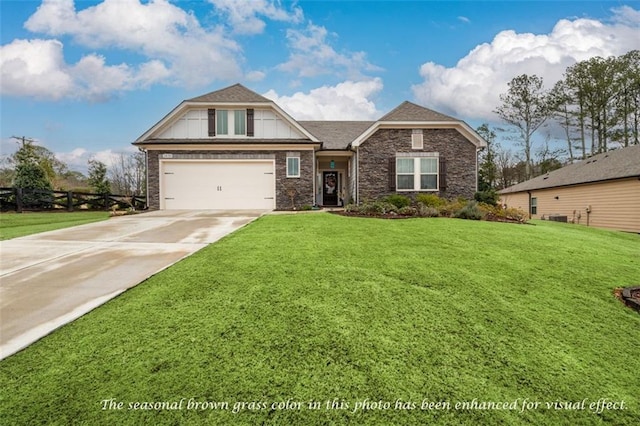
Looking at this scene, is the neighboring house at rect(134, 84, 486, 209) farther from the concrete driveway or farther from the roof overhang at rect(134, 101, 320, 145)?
the concrete driveway

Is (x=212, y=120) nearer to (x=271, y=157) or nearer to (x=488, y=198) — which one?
(x=271, y=157)

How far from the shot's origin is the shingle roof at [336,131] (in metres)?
Answer: 17.8

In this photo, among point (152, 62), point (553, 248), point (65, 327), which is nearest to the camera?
point (65, 327)

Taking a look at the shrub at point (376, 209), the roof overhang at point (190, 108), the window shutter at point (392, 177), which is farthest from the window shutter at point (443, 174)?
the roof overhang at point (190, 108)

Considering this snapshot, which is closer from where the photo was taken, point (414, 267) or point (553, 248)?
point (414, 267)

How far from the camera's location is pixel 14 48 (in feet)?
39.2

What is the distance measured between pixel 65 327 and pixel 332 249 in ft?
12.5

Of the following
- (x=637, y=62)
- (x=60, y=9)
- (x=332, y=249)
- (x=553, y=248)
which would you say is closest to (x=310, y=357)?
(x=332, y=249)

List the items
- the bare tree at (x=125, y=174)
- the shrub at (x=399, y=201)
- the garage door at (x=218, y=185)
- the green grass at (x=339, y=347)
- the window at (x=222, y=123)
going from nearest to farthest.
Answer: the green grass at (x=339, y=347) → the shrub at (x=399, y=201) → the garage door at (x=218, y=185) → the window at (x=222, y=123) → the bare tree at (x=125, y=174)

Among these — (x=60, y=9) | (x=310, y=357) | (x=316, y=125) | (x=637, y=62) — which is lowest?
(x=310, y=357)

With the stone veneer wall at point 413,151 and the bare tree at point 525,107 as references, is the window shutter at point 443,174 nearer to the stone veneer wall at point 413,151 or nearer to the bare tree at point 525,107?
the stone veneer wall at point 413,151

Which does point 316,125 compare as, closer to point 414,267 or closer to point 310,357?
point 414,267

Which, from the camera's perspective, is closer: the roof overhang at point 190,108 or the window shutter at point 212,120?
the roof overhang at point 190,108

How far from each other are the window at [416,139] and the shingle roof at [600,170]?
374 inches
